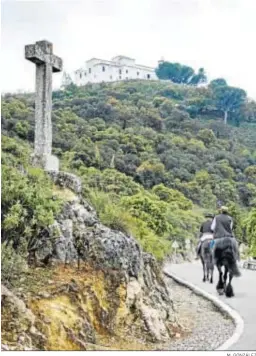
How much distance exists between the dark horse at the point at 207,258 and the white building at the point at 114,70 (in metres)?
1.12

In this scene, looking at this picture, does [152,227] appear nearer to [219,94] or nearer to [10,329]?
[219,94]

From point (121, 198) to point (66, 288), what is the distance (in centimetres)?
109

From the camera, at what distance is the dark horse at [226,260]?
3533 mm

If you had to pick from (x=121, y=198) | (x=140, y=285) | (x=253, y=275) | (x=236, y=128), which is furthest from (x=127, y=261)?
(x=236, y=128)

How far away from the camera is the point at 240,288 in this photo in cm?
362

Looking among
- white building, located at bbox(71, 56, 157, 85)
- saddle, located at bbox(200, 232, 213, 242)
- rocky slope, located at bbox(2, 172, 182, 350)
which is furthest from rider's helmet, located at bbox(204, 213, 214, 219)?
white building, located at bbox(71, 56, 157, 85)

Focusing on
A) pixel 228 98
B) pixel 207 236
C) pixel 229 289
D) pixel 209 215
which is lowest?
pixel 229 289

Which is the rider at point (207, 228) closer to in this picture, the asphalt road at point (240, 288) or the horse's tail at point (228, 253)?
the horse's tail at point (228, 253)

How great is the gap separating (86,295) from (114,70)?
4.88ft

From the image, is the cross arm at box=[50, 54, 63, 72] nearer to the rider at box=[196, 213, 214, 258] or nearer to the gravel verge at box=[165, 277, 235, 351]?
the rider at box=[196, 213, 214, 258]

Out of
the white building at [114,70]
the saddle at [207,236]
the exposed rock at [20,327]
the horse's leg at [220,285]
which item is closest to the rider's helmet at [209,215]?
the saddle at [207,236]

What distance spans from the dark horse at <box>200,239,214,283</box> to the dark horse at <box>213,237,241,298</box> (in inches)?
1.5

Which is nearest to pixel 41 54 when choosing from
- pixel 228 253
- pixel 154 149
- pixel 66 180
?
pixel 66 180

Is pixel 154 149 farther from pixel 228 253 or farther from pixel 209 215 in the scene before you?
pixel 228 253
